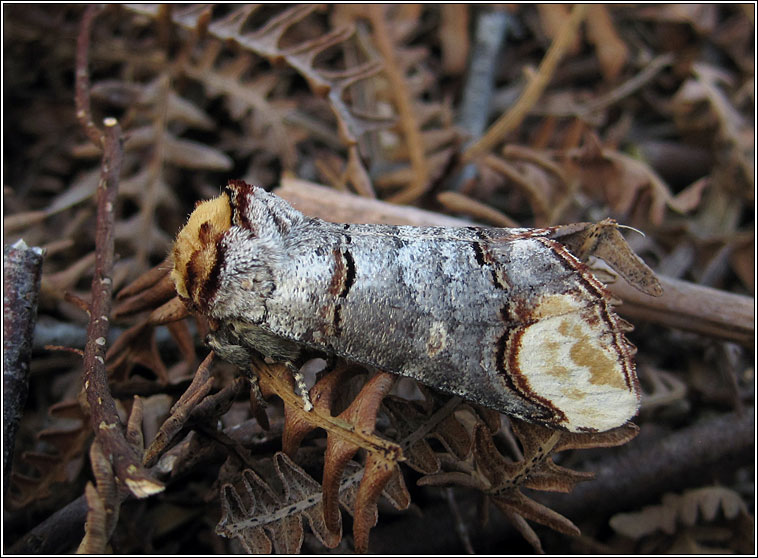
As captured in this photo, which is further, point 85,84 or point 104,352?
point 85,84

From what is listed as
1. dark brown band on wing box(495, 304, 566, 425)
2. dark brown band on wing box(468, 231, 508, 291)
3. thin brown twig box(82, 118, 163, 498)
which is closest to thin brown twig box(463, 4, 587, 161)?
dark brown band on wing box(468, 231, 508, 291)

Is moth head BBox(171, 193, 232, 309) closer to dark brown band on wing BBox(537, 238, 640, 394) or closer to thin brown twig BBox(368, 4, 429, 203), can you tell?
dark brown band on wing BBox(537, 238, 640, 394)

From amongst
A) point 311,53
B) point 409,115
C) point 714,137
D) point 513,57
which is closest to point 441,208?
point 409,115

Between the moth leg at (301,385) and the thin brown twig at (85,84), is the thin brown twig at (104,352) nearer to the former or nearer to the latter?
the thin brown twig at (85,84)

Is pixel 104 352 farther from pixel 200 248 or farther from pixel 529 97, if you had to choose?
pixel 529 97

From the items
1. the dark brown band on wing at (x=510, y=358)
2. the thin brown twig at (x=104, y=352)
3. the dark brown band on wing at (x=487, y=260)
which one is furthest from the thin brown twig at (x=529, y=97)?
the thin brown twig at (x=104, y=352)

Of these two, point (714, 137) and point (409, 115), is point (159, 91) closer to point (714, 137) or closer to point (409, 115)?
point (409, 115)

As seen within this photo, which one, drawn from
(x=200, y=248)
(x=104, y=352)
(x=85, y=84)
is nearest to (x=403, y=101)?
(x=85, y=84)
